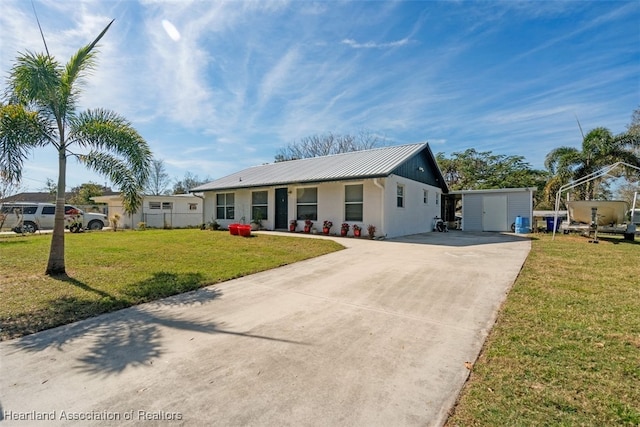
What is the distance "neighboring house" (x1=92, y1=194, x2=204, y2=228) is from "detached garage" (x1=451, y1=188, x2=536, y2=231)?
1839cm

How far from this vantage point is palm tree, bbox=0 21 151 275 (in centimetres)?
551

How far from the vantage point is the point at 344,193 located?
42.7ft

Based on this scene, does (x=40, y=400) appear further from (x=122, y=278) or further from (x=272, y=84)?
(x=272, y=84)

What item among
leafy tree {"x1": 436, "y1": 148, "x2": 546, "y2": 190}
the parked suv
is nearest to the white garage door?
leafy tree {"x1": 436, "y1": 148, "x2": 546, "y2": 190}

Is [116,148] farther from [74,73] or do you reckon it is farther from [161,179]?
[161,179]

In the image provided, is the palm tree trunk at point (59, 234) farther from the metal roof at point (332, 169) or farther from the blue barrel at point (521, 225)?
the blue barrel at point (521, 225)

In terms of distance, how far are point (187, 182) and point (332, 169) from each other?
41466mm

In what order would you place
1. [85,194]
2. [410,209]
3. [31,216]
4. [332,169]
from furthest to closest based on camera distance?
[85,194] → [31,216] → [410,209] → [332,169]

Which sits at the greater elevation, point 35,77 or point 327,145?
point 327,145

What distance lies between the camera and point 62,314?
3879 millimetres

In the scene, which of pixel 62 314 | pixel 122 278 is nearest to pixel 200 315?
pixel 62 314

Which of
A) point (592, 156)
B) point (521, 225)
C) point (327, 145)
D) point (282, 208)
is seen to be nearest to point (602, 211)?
point (521, 225)

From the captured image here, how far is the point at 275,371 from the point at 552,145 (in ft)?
78.3

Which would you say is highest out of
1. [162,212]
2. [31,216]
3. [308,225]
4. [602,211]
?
[602,211]
